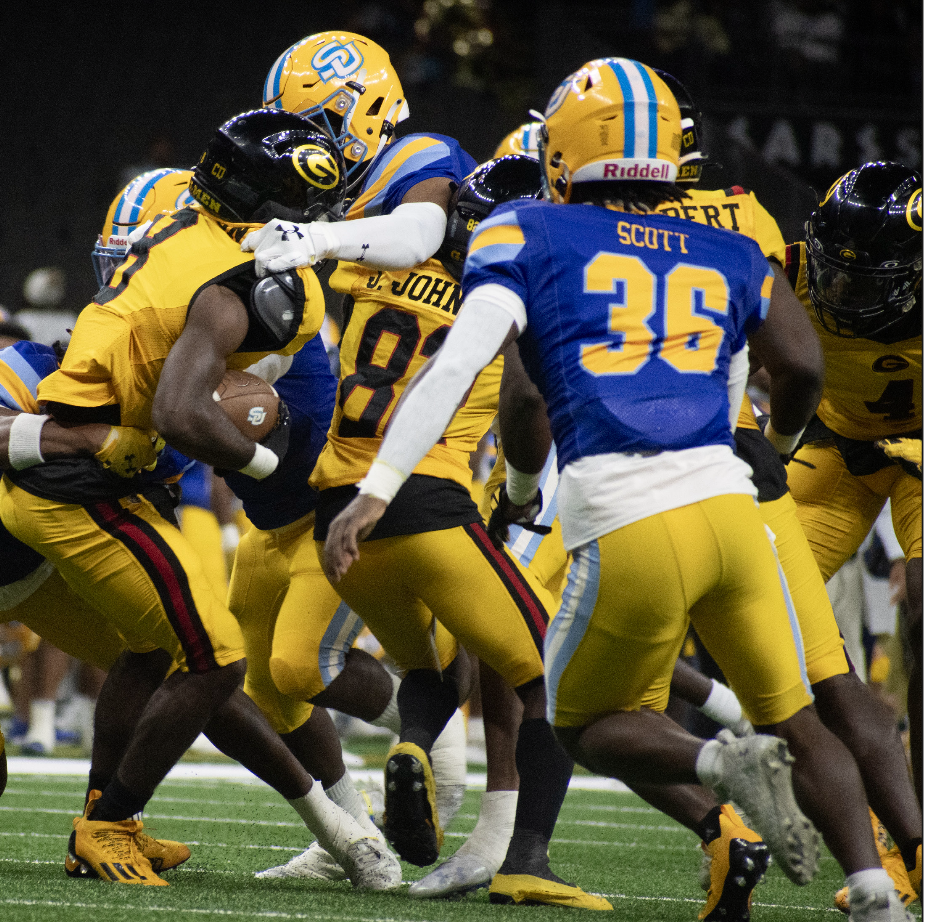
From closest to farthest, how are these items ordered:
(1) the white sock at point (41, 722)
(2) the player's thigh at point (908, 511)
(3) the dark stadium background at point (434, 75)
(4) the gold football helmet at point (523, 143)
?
(2) the player's thigh at point (908, 511)
(4) the gold football helmet at point (523, 143)
(1) the white sock at point (41, 722)
(3) the dark stadium background at point (434, 75)

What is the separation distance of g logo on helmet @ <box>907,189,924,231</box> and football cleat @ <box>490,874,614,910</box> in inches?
75.3

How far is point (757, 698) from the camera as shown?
2668mm

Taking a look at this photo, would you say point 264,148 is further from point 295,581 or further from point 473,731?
point 473,731

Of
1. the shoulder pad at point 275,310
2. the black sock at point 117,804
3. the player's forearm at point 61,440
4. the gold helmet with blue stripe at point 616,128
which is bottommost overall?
the black sock at point 117,804

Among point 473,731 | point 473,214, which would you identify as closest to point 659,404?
point 473,214

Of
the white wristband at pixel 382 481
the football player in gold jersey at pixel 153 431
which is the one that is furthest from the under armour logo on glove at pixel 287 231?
the white wristband at pixel 382 481

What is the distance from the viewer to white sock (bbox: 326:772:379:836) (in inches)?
154

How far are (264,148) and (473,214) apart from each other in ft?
1.93

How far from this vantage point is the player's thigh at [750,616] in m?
2.57

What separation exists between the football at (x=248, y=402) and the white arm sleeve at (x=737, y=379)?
132 cm

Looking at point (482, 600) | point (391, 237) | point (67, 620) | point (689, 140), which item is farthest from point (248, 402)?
point (689, 140)

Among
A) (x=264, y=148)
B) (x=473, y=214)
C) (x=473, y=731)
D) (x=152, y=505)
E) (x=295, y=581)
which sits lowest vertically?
(x=473, y=731)

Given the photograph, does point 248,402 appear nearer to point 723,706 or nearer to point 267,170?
point 267,170

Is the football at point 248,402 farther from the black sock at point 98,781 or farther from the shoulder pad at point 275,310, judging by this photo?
the black sock at point 98,781
